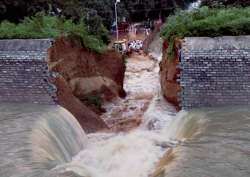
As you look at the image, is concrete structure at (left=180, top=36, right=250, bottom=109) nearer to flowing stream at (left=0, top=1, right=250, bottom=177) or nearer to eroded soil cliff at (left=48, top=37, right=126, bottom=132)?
flowing stream at (left=0, top=1, right=250, bottom=177)

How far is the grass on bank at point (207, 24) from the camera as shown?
12898mm

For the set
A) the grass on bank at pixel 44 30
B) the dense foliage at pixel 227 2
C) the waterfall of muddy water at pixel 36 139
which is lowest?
the waterfall of muddy water at pixel 36 139

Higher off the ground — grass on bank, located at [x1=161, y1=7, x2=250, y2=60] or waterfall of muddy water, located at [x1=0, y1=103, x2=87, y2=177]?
grass on bank, located at [x1=161, y1=7, x2=250, y2=60]

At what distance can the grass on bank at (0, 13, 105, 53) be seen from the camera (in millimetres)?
13809

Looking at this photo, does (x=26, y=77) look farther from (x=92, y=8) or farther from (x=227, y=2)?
(x=92, y=8)

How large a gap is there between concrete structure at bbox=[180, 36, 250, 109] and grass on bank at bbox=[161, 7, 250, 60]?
1.64ft

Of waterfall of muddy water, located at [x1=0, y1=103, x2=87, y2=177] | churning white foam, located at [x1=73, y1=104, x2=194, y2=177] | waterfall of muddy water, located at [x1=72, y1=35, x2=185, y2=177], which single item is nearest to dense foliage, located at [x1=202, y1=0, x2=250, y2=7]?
waterfall of muddy water, located at [x1=72, y1=35, x2=185, y2=177]

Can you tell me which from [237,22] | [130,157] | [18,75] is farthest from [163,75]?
[130,157]

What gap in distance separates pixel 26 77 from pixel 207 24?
4.49 meters

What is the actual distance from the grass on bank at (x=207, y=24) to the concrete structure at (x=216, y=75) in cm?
50

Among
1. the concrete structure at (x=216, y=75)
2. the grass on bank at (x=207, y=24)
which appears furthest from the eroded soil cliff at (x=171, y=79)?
the concrete structure at (x=216, y=75)

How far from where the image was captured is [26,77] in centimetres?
1295

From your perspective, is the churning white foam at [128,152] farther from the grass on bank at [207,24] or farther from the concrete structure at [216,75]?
the grass on bank at [207,24]

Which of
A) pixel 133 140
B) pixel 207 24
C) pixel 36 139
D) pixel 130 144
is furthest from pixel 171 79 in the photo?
pixel 36 139
